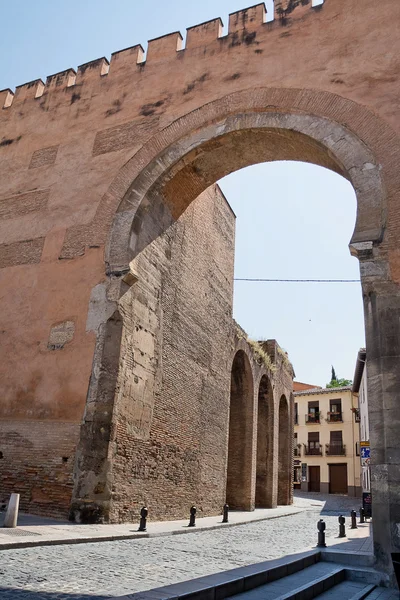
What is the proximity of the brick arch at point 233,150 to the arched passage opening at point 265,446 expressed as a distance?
33.3ft

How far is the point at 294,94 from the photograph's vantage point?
793 cm

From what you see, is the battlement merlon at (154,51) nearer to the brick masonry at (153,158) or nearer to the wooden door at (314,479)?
the brick masonry at (153,158)

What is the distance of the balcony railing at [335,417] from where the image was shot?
3497 centimetres

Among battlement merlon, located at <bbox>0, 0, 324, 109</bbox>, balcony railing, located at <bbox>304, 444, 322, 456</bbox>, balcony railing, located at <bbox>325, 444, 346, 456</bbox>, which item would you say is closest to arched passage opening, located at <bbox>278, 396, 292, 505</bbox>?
battlement merlon, located at <bbox>0, 0, 324, 109</bbox>

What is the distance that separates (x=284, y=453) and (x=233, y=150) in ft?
48.4

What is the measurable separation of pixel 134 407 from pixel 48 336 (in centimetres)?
179

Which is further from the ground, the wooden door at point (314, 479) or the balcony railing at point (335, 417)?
the balcony railing at point (335, 417)

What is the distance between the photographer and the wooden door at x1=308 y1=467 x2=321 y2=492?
114 ft

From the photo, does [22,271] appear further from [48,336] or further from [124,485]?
[124,485]

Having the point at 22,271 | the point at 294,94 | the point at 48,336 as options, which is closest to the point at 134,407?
the point at 48,336

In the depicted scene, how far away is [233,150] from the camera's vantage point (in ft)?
28.9

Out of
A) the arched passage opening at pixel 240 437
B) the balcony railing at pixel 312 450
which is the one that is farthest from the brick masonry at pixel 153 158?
the balcony railing at pixel 312 450

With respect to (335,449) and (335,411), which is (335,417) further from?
(335,449)

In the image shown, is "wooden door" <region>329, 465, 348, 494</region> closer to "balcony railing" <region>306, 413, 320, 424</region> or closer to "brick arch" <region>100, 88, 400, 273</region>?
"balcony railing" <region>306, 413, 320, 424</region>
